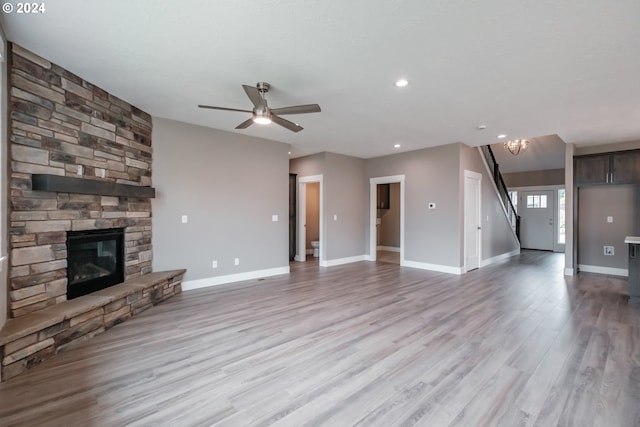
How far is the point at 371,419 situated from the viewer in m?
1.86

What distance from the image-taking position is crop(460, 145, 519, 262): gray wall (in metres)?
6.43

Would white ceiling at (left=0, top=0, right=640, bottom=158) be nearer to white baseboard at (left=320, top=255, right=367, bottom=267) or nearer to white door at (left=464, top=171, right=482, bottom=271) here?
white door at (left=464, top=171, right=482, bottom=271)

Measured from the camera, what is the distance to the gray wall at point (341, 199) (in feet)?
22.9

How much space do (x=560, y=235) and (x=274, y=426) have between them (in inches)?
413

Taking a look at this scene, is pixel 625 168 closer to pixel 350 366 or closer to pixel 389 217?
pixel 389 217

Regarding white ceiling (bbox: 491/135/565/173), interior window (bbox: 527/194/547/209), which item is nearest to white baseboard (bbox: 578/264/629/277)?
white ceiling (bbox: 491/135/565/173)

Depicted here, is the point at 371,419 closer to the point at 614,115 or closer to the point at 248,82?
the point at 248,82

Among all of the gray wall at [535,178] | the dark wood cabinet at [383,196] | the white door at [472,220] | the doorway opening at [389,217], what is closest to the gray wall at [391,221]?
the doorway opening at [389,217]

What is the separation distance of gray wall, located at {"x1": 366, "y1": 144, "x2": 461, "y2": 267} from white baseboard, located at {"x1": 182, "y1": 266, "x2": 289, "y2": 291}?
3010 millimetres

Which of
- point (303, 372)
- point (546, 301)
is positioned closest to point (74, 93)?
Answer: point (303, 372)

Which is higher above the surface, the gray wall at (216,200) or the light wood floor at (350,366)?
the gray wall at (216,200)

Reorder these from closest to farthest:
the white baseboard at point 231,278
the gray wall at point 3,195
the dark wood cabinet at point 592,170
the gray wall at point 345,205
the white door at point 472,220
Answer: the gray wall at point 3,195 → the white baseboard at point 231,278 → the dark wood cabinet at point 592,170 → the white door at point 472,220 → the gray wall at point 345,205

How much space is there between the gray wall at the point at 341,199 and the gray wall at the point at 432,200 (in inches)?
35.1

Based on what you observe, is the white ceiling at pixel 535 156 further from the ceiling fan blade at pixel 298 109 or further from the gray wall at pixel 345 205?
the ceiling fan blade at pixel 298 109
